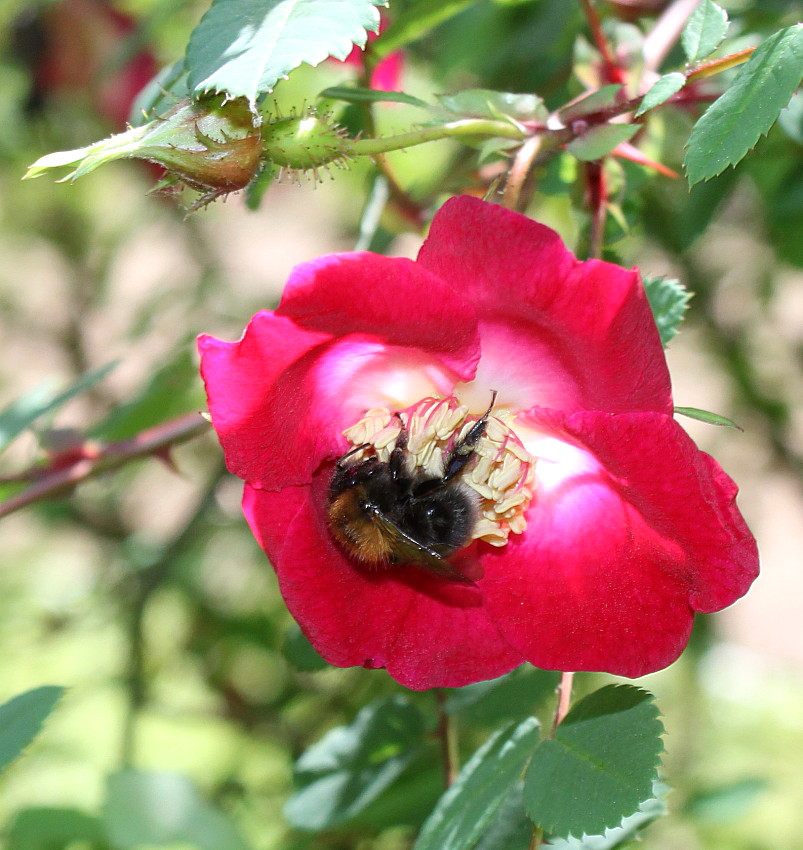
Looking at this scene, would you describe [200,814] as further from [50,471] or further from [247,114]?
[247,114]

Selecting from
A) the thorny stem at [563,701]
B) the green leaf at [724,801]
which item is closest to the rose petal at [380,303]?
the thorny stem at [563,701]

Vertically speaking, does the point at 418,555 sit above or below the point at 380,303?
below

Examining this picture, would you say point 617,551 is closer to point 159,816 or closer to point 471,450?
point 471,450

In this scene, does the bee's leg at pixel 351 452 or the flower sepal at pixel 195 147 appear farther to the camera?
the bee's leg at pixel 351 452

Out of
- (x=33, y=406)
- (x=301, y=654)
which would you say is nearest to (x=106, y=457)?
(x=33, y=406)

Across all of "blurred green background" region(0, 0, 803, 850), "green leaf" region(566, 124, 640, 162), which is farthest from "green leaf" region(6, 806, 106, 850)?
"green leaf" region(566, 124, 640, 162)

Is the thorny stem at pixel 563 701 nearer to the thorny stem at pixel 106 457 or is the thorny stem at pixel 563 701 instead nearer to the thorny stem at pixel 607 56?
the thorny stem at pixel 106 457
